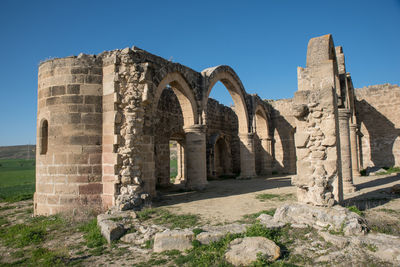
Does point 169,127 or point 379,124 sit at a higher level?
point 379,124

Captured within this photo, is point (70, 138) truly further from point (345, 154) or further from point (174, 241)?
point (345, 154)

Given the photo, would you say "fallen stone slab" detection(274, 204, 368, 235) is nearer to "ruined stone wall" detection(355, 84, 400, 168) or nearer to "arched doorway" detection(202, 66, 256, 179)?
"arched doorway" detection(202, 66, 256, 179)

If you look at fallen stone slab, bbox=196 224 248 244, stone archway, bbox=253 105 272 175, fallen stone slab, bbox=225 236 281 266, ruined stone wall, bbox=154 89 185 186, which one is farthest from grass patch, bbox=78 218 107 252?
stone archway, bbox=253 105 272 175

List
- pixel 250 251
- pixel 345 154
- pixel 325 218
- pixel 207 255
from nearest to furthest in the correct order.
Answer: pixel 250 251, pixel 207 255, pixel 325 218, pixel 345 154

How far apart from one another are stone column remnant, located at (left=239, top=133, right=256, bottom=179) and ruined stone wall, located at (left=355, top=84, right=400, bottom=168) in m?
8.18

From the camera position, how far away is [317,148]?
19.4 feet

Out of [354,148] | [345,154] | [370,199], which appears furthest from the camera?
[354,148]

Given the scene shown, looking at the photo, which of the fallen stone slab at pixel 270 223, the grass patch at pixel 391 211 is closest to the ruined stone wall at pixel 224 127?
the grass patch at pixel 391 211

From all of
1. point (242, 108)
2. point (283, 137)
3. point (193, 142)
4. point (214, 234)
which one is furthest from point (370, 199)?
point (283, 137)

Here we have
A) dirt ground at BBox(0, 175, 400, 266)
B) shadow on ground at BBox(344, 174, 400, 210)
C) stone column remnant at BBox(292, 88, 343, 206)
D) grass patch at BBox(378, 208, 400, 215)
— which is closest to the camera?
dirt ground at BBox(0, 175, 400, 266)

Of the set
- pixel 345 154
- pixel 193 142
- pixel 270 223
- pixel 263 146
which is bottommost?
pixel 270 223

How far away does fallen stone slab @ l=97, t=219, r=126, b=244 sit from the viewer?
481 cm

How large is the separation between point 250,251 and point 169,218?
2.74 m

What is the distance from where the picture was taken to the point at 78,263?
404 cm
